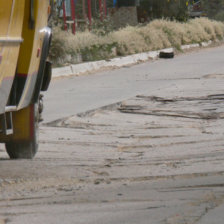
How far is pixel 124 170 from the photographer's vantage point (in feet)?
21.2

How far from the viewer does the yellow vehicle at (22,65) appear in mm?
5285

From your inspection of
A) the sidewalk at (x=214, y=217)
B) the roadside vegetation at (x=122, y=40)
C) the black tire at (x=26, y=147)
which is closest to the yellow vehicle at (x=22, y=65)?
the black tire at (x=26, y=147)

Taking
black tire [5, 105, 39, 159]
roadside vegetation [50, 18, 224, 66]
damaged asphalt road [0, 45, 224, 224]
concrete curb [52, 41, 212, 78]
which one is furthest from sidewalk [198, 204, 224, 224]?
roadside vegetation [50, 18, 224, 66]

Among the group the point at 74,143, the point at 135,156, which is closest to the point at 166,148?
the point at 135,156

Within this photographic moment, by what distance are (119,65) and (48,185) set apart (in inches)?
711

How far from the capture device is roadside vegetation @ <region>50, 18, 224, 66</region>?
71.6 feet

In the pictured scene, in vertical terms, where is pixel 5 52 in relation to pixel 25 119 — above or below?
above

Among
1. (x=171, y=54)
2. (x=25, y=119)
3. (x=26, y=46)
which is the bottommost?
(x=171, y=54)

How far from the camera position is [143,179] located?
5.95 meters

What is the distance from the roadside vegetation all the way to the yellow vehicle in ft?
47.3

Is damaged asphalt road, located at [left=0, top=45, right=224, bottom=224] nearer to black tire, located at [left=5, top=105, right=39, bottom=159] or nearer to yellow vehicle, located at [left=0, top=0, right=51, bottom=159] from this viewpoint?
black tire, located at [left=5, top=105, right=39, bottom=159]

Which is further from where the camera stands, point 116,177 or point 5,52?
point 116,177

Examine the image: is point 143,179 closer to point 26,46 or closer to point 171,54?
point 26,46

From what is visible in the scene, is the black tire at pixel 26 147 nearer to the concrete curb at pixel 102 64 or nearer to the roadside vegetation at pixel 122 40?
the concrete curb at pixel 102 64
